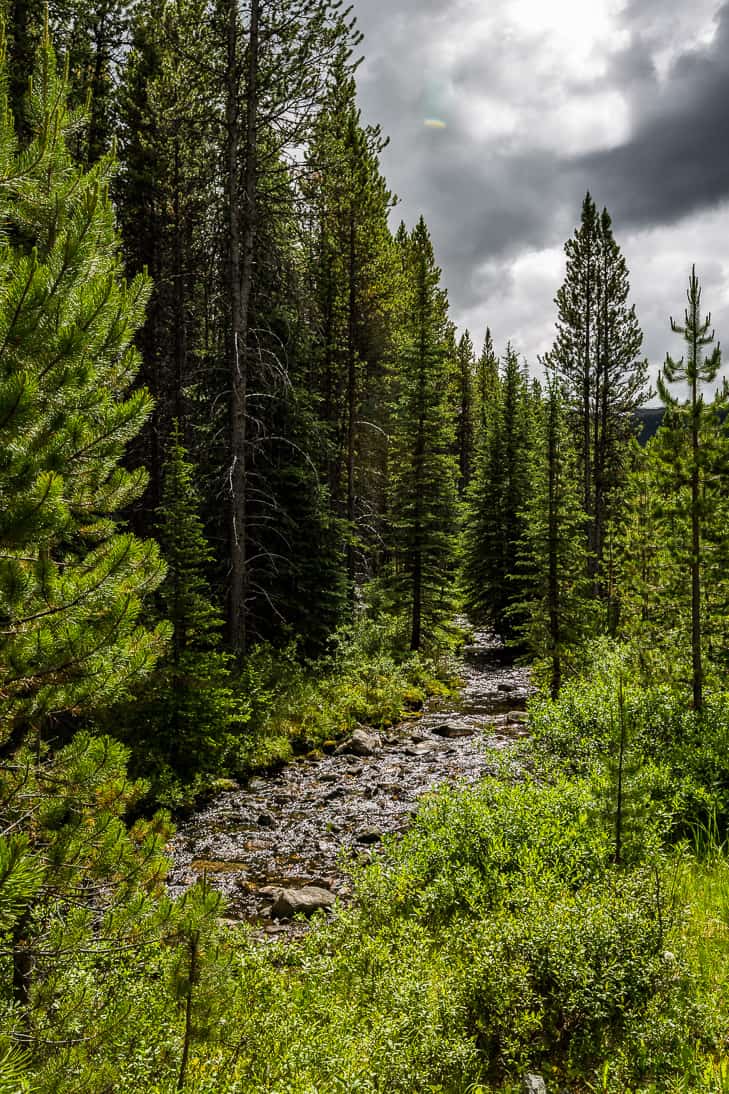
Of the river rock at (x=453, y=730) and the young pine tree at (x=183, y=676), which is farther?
the river rock at (x=453, y=730)

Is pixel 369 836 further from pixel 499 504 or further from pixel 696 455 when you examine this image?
pixel 499 504

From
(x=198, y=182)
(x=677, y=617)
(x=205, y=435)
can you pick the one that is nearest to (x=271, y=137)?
(x=198, y=182)

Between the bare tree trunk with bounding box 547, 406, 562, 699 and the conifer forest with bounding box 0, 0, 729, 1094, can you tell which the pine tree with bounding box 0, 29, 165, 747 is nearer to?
the conifer forest with bounding box 0, 0, 729, 1094

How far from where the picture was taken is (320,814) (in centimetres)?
951

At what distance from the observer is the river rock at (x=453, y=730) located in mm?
13544

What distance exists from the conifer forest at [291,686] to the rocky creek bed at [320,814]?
7 centimetres

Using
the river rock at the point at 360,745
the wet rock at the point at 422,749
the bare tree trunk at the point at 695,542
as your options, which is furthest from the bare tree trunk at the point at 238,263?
the bare tree trunk at the point at 695,542

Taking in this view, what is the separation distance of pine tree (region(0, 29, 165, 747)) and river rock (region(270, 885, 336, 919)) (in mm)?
4527

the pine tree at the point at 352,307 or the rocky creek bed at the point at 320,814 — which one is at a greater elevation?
the pine tree at the point at 352,307

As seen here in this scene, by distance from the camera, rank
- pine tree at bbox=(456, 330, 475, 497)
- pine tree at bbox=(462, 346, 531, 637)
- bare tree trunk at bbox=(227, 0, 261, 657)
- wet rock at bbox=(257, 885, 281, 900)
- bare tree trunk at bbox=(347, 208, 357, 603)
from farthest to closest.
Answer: pine tree at bbox=(456, 330, 475, 497)
pine tree at bbox=(462, 346, 531, 637)
bare tree trunk at bbox=(347, 208, 357, 603)
bare tree trunk at bbox=(227, 0, 261, 657)
wet rock at bbox=(257, 885, 281, 900)

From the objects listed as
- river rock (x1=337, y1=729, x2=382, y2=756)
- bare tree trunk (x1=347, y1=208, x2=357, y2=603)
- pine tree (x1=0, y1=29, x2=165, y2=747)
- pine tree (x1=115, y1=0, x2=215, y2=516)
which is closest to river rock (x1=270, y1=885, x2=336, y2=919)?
pine tree (x1=0, y1=29, x2=165, y2=747)

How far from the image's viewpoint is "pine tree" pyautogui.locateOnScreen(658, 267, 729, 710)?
1017 cm

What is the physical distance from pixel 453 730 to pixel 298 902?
24.7 ft

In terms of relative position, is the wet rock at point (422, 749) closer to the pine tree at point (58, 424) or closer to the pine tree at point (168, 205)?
the pine tree at point (168, 205)
